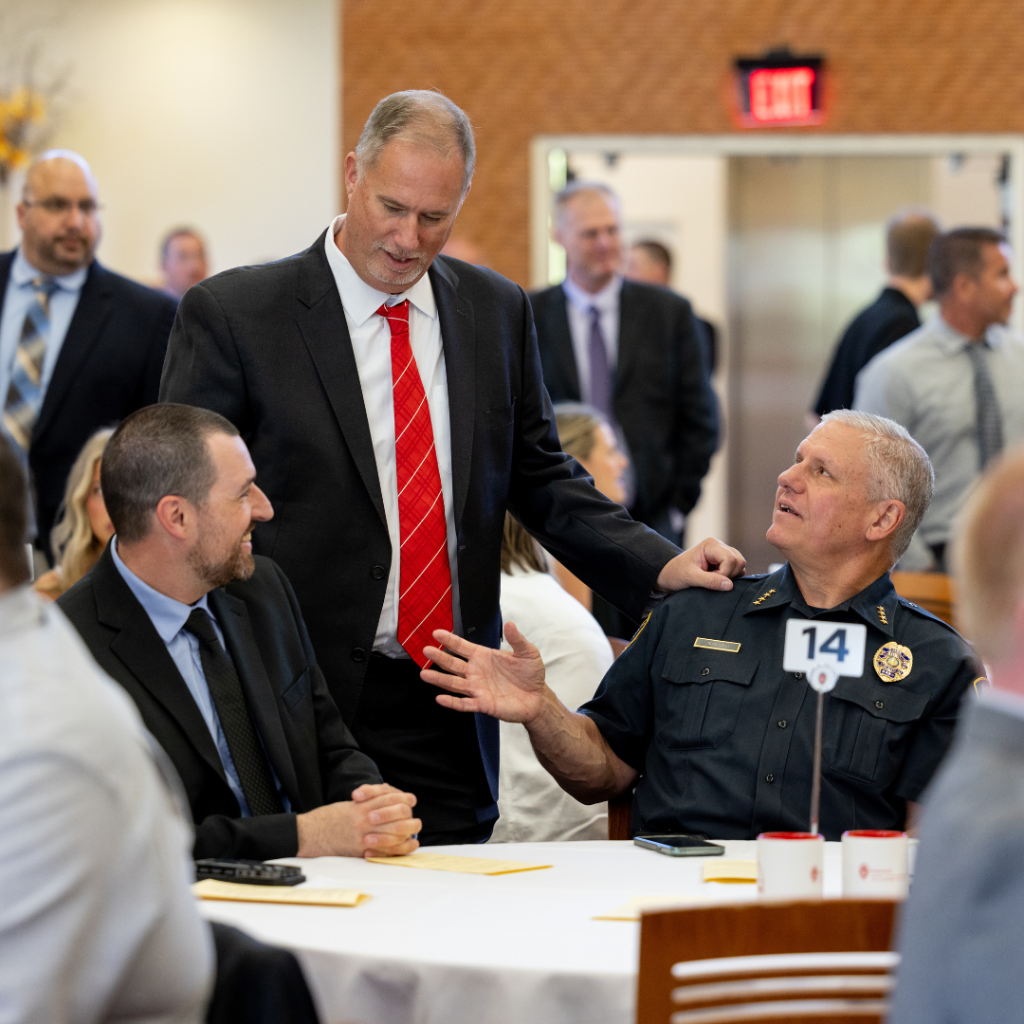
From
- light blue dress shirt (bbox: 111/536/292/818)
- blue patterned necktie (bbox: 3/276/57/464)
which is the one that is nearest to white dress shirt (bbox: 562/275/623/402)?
blue patterned necktie (bbox: 3/276/57/464)

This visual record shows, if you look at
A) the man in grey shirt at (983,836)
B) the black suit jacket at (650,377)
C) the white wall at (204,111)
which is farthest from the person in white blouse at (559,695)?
the white wall at (204,111)

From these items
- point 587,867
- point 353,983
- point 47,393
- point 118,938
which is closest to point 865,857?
point 587,867

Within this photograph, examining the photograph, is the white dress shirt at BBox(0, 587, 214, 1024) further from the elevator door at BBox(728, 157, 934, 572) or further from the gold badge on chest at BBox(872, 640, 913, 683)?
the elevator door at BBox(728, 157, 934, 572)

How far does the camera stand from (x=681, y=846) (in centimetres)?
237

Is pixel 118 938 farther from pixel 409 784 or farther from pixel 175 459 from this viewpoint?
pixel 409 784

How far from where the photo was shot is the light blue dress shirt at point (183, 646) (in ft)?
8.04

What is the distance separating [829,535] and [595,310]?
3013mm

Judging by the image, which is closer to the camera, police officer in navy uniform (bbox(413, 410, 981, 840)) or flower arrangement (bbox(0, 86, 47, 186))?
police officer in navy uniform (bbox(413, 410, 981, 840))

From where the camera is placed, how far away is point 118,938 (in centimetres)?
128

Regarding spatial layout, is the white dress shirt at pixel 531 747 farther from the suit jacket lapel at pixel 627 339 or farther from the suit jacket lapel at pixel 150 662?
the suit jacket lapel at pixel 627 339

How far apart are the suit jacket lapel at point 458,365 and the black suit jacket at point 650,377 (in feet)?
8.95

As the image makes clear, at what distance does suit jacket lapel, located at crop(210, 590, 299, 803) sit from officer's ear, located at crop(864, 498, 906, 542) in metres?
1.15

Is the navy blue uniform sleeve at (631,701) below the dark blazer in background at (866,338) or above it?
below

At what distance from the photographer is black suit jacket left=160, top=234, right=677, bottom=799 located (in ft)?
8.91
